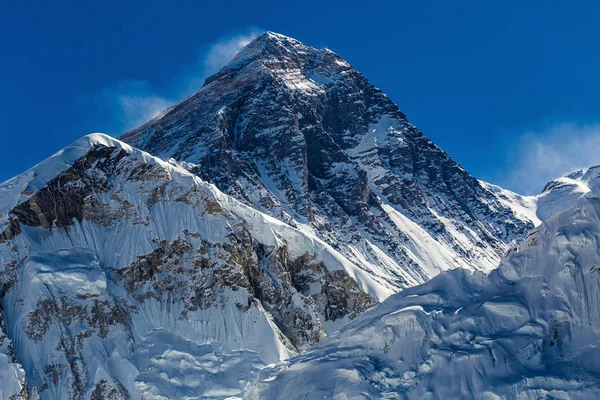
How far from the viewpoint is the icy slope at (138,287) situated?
319ft

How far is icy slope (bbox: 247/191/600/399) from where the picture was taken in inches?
1989

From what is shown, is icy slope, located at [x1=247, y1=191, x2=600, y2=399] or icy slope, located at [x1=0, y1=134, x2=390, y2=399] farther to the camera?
icy slope, located at [x1=0, y1=134, x2=390, y2=399]

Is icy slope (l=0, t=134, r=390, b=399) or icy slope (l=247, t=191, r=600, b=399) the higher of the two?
icy slope (l=0, t=134, r=390, b=399)

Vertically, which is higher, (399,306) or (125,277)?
(125,277)

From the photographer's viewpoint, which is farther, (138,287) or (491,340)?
(138,287)

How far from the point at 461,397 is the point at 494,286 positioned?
10397 mm

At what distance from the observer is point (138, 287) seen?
4286 inches

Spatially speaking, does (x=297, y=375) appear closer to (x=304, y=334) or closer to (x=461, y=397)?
(x=461, y=397)

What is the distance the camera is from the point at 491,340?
2094 inches

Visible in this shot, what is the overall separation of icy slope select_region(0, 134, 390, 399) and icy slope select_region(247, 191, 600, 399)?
41.8m

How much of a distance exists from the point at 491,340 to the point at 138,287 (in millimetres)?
65171

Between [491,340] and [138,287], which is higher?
[138,287]

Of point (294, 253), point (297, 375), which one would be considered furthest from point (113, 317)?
point (297, 375)

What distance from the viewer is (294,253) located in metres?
132
